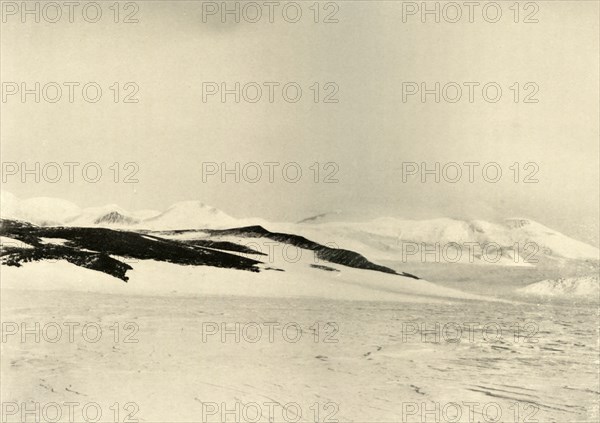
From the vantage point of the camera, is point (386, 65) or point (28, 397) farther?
point (386, 65)

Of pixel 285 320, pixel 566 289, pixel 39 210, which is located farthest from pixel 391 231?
pixel 39 210

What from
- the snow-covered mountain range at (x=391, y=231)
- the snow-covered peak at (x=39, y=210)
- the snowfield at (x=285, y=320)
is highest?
the snow-covered peak at (x=39, y=210)

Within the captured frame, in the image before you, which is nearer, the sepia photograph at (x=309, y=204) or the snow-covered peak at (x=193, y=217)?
the sepia photograph at (x=309, y=204)

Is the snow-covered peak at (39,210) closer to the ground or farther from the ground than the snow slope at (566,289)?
farther from the ground

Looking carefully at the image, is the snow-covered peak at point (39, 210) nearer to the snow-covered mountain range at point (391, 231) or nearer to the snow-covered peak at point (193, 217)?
→ the snow-covered mountain range at point (391, 231)

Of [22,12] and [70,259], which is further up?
[22,12]

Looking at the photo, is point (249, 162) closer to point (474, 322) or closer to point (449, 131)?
point (449, 131)

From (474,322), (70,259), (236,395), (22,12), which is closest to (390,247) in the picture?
(474,322)

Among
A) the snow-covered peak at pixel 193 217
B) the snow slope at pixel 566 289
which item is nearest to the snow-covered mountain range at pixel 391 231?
the snow-covered peak at pixel 193 217

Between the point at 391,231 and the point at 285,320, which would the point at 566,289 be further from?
the point at 285,320
